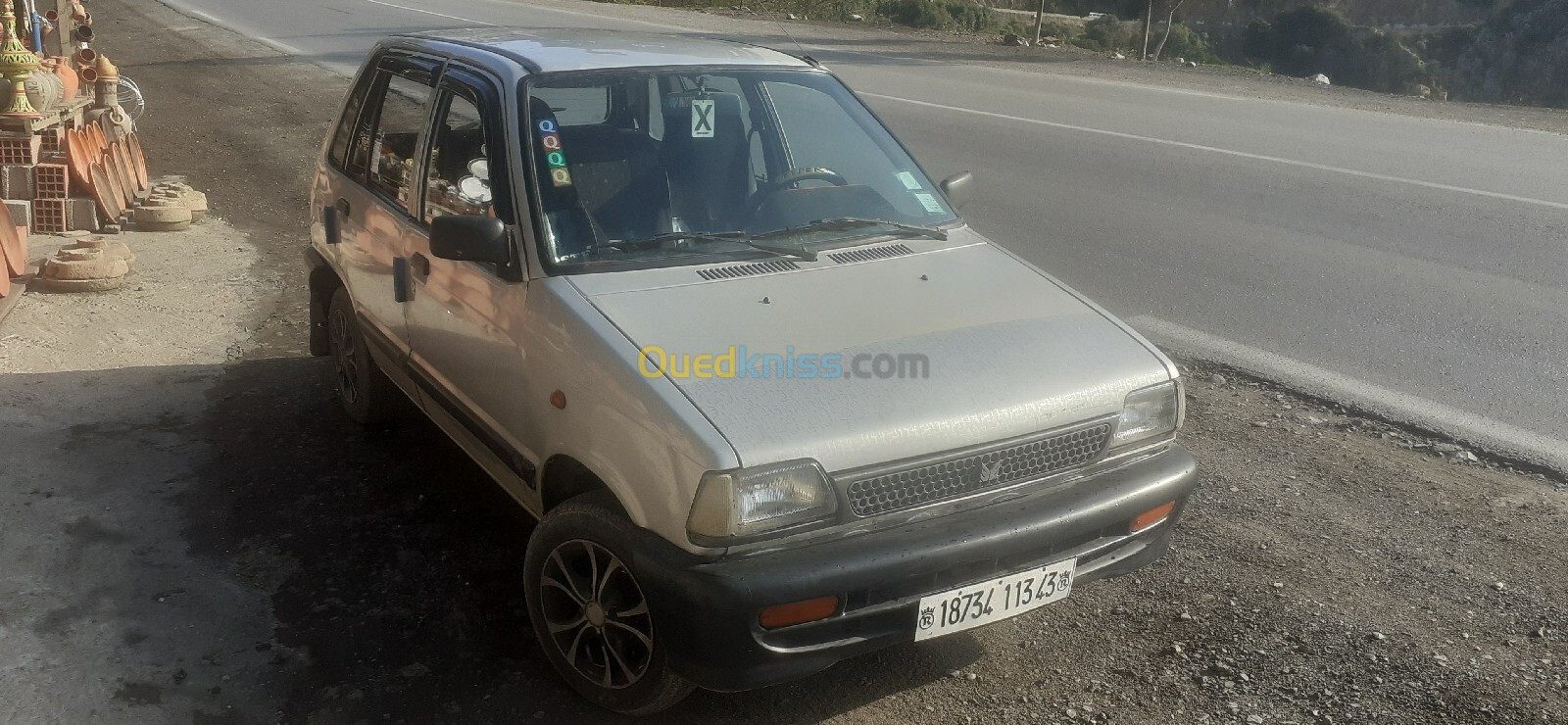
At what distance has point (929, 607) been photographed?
305 cm

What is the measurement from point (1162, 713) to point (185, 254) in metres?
7.13

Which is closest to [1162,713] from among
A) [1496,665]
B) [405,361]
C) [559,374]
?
[1496,665]

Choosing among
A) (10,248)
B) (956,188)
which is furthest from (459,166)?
(10,248)

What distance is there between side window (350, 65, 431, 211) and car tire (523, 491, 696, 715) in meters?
1.68

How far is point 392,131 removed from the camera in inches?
186

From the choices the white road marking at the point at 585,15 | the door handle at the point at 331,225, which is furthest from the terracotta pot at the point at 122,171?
the white road marking at the point at 585,15

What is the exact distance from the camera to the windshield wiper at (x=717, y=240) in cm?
372

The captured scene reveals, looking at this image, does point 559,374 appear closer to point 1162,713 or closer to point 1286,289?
point 1162,713

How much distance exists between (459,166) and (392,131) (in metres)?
0.76

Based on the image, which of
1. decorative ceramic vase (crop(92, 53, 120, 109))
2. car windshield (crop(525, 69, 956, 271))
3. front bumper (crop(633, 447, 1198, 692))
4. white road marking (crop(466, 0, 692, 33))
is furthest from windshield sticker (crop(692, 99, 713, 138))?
white road marking (crop(466, 0, 692, 33))

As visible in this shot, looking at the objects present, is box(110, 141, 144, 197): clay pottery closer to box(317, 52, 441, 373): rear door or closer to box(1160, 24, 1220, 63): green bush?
box(317, 52, 441, 373): rear door

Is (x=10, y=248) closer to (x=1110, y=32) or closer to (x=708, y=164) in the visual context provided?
(x=708, y=164)

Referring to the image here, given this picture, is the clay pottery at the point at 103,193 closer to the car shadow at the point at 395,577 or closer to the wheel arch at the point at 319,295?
the car shadow at the point at 395,577

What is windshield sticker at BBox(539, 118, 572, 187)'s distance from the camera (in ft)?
12.4
